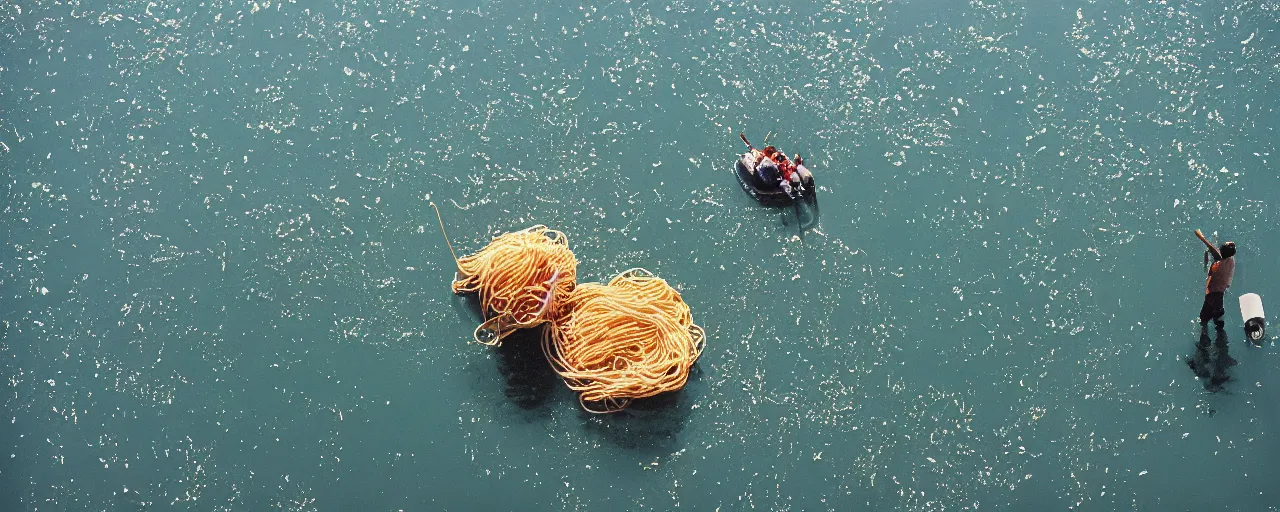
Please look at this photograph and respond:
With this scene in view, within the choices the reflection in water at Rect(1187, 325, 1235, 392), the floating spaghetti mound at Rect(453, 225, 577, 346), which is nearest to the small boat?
the floating spaghetti mound at Rect(453, 225, 577, 346)

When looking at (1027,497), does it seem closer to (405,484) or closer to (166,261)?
(405,484)

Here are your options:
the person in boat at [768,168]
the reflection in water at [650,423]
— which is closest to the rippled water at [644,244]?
the reflection in water at [650,423]

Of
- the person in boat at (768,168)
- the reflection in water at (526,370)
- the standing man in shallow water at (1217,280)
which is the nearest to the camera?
the standing man in shallow water at (1217,280)

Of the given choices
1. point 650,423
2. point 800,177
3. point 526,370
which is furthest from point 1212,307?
point 526,370

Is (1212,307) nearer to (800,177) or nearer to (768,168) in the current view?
(800,177)

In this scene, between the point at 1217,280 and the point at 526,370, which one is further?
the point at 526,370

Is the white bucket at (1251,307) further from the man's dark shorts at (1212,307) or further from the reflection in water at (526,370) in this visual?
the reflection in water at (526,370)
